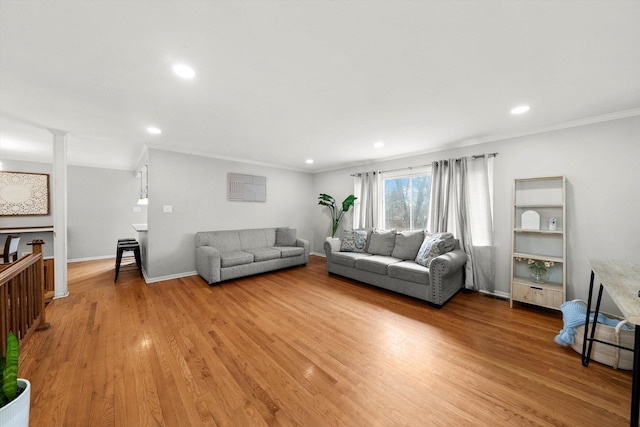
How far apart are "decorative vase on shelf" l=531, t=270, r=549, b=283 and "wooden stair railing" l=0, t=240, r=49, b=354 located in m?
5.52

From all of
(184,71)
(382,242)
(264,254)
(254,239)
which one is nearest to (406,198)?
(382,242)

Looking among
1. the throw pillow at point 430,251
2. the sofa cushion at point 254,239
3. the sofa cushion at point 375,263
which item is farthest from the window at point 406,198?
the sofa cushion at point 254,239

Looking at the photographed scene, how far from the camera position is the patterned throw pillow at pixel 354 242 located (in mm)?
4531

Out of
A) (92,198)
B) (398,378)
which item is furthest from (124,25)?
(92,198)

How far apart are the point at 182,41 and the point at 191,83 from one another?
1.90ft

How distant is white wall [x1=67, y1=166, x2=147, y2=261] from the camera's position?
18.1 ft

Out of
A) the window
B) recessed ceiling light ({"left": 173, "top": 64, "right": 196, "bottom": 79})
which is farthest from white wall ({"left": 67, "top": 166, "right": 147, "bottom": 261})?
the window

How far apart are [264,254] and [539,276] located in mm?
4337

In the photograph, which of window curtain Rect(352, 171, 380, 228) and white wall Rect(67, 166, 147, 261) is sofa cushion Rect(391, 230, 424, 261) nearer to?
window curtain Rect(352, 171, 380, 228)

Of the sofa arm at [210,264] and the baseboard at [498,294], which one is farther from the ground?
the sofa arm at [210,264]

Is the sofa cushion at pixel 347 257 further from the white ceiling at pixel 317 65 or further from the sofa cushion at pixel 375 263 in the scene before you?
the white ceiling at pixel 317 65

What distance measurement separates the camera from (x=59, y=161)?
3.33 m

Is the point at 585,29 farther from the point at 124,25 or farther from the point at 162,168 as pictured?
the point at 162,168

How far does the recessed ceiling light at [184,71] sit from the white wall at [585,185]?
13.4 ft
